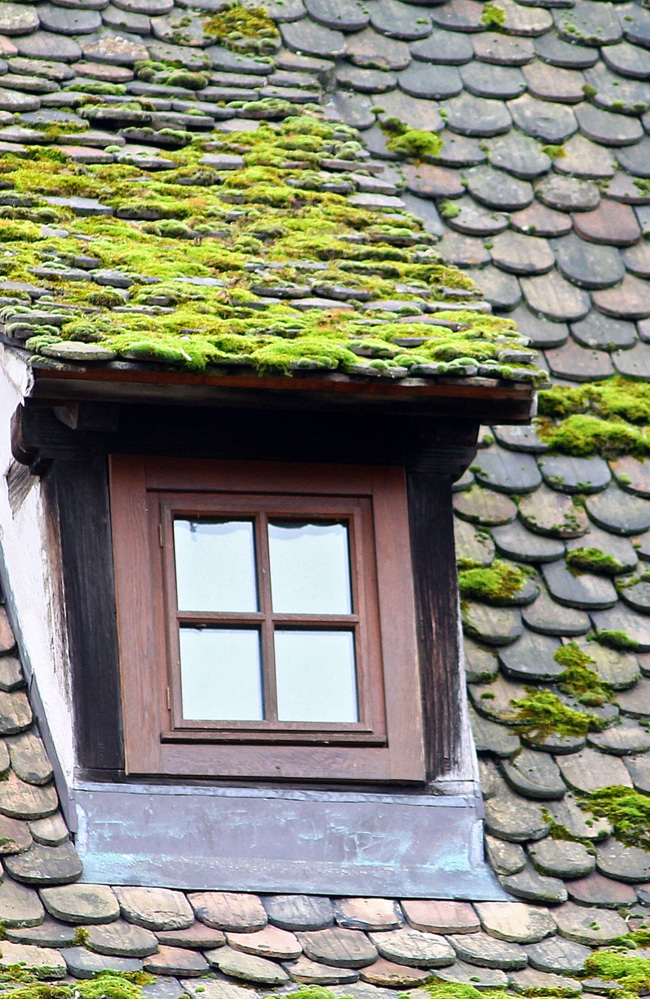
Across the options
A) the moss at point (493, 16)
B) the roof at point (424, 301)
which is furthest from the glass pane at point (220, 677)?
the moss at point (493, 16)

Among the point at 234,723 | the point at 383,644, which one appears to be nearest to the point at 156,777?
the point at 234,723

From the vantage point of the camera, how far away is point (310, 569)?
5.00 m

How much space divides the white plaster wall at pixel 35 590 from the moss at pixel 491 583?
1239 mm

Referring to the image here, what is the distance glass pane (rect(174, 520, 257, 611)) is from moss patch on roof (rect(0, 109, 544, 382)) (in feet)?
1.60

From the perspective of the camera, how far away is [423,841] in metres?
4.87

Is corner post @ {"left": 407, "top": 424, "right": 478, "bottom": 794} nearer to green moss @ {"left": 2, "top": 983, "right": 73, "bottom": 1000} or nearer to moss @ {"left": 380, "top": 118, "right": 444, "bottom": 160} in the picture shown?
green moss @ {"left": 2, "top": 983, "right": 73, "bottom": 1000}

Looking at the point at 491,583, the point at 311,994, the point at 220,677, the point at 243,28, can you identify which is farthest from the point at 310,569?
the point at 243,28

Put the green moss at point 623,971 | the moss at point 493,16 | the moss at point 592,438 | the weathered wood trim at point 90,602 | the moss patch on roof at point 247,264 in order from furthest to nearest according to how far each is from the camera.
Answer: the moss at point 493,16 → the moss at point 592,438 → the moss patch on roof at point 247,264 → the weathered wood trim at point 90,602 → the green moss at point 623,971

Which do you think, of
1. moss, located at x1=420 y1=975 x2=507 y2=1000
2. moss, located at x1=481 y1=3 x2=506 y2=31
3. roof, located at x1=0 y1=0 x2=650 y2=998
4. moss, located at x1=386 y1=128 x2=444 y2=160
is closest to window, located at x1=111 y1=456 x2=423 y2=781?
roof, located at x1=0 y1=0 x2=650 y2=998

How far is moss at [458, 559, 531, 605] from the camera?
5445mm

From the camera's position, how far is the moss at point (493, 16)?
7109mm

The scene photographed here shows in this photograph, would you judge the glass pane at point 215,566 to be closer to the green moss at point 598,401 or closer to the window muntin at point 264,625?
the window muntin at point 264,625

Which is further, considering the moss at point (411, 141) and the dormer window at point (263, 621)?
the moss at point (411, 141)

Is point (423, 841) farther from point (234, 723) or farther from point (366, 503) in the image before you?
point (366, 503)
